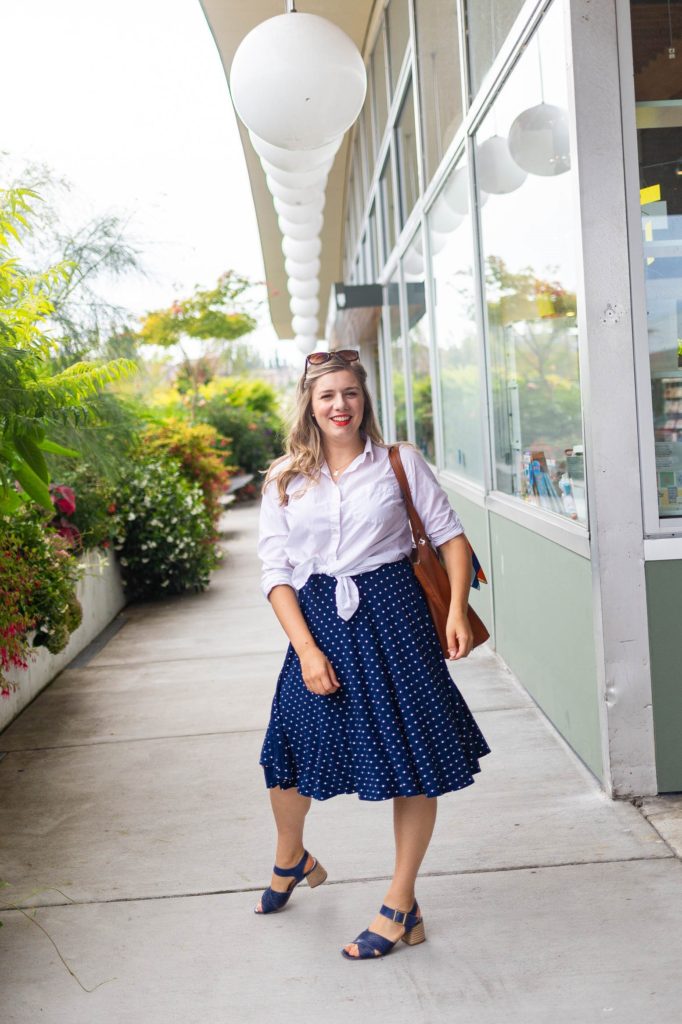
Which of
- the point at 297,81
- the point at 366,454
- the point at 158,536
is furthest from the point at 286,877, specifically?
the point at 158,536

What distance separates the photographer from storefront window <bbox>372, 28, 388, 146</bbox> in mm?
8688

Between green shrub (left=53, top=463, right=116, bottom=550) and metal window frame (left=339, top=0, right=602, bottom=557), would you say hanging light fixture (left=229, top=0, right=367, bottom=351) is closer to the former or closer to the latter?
metal window frame (left=339, top=0, right=602, bottom=557)

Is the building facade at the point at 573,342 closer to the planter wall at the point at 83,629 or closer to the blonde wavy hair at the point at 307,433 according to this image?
the blonde wavy hair at the point at 307,433

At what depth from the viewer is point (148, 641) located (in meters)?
6.52

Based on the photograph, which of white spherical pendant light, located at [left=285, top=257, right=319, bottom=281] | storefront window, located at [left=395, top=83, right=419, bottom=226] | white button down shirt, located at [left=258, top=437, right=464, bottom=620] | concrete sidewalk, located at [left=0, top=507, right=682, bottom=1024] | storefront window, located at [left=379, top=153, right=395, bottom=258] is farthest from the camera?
white spherical pendant light, located at [left=285, top=257, right=319, bottom=281]

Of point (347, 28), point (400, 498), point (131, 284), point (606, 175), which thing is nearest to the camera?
point (400, 498)

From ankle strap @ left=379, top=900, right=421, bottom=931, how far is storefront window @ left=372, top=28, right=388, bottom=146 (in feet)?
24.5

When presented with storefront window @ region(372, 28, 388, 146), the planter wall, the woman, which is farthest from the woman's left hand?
storefront window @ region(372, 28, 388, 146)

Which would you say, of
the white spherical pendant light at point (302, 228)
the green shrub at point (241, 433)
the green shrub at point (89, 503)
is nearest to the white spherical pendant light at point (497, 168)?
the green shrub at point (89, 503)

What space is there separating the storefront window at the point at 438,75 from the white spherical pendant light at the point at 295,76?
1.48 meters

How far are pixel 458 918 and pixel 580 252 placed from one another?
195cm

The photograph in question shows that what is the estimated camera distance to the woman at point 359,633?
7.98ft

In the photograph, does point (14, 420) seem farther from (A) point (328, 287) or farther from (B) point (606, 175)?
(A) point (328, 287)

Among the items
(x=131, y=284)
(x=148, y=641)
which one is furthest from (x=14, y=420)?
(x=131, y=284)
